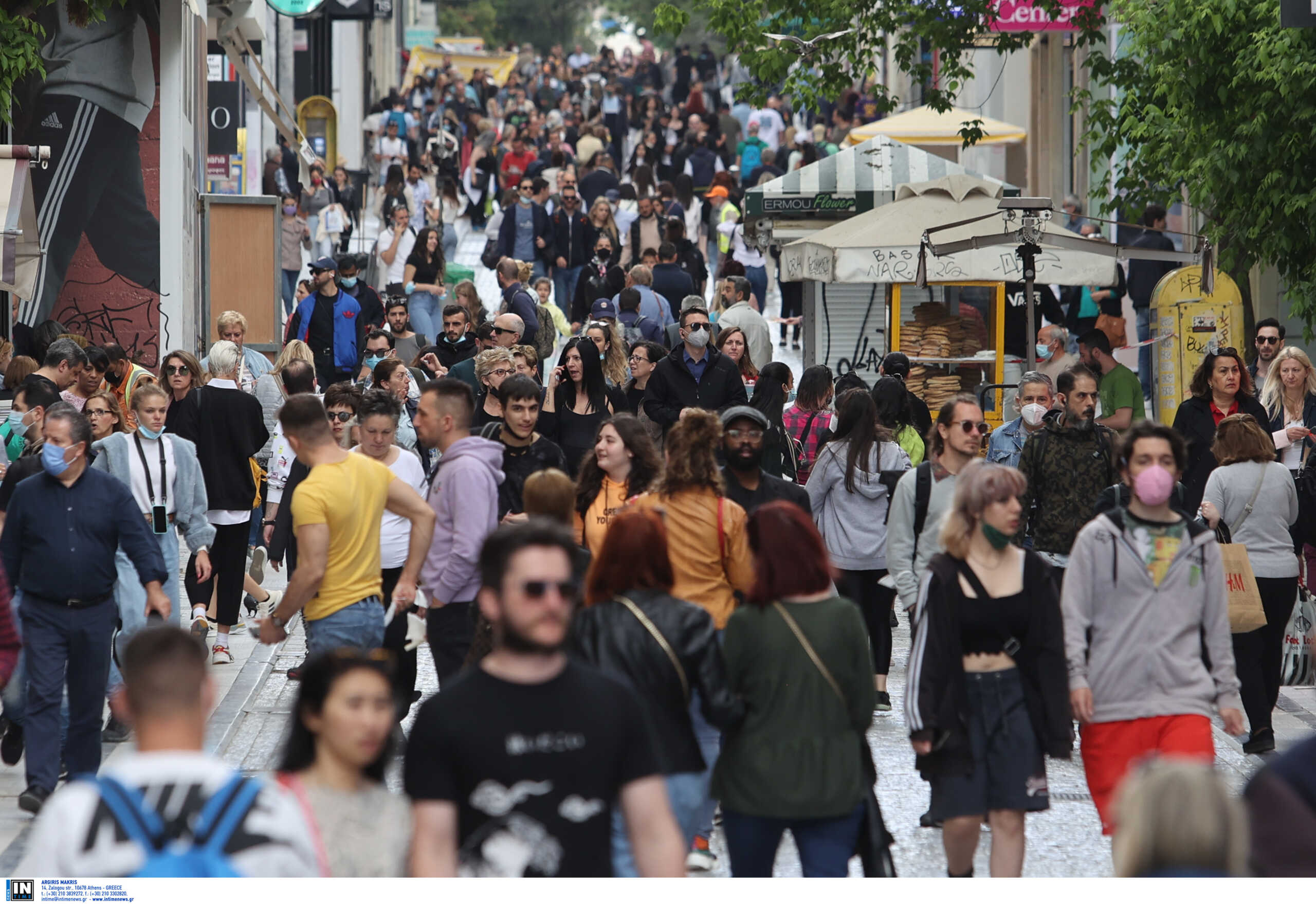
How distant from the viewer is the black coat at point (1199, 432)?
1021 cm

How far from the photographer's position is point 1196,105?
49.4 ft

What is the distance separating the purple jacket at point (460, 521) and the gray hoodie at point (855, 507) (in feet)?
7.36

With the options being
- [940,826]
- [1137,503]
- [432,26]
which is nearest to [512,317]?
[940,826]

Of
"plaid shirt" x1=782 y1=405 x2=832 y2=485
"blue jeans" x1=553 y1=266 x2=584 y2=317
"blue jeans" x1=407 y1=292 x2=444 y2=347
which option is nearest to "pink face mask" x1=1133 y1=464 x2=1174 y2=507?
"plaid shirt" x1=782 y1=405 x2=832 y2=485

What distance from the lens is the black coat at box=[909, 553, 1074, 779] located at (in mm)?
5879

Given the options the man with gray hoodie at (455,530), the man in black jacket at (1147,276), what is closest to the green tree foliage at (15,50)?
the man with gray hoodie at (455,530)

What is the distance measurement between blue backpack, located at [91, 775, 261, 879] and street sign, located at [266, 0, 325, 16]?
2000 cm

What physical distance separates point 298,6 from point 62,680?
636 inches

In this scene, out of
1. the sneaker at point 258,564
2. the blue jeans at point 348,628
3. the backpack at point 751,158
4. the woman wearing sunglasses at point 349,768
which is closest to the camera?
the woman wearing sunglasses at point 349,768

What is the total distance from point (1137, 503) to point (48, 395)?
5.58 meters

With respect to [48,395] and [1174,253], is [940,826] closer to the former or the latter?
[48,395]

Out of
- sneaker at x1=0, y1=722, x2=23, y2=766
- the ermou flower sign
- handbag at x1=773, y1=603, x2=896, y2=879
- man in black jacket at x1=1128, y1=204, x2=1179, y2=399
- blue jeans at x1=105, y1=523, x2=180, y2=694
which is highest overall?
the ermou flower sign

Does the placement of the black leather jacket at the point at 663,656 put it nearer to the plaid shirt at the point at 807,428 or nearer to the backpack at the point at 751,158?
the plaid shirt at the point at 807,428

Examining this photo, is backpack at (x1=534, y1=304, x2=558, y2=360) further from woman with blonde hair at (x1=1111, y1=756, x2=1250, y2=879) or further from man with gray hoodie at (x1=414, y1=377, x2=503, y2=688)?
woman with blonde hair at (x1=1111, y1=756, x2=1250, y2=879)
